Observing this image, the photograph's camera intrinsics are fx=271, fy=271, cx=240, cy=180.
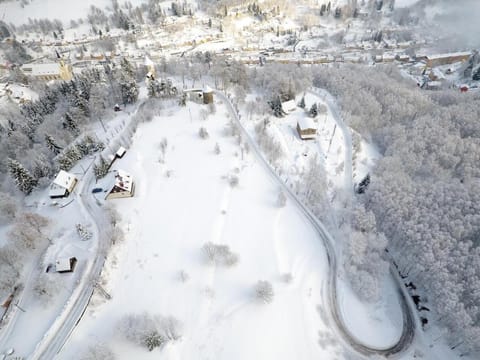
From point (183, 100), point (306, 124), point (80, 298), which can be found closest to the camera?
point (80, 298)

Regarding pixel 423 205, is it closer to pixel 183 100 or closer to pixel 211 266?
pixel 211 266

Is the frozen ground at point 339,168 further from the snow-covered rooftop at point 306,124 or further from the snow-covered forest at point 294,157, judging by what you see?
the snow-covered rooftop at point 306,124

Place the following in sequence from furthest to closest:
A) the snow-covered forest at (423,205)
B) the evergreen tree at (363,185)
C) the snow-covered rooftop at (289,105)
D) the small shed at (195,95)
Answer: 1. the small shed at (195,95)
2. the snow-covered rooftop at (289,105)
3. the evergreen tree at (363,185)
4. the snow-covered forest at (423,205)

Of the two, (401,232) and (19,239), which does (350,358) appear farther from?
(19,239)

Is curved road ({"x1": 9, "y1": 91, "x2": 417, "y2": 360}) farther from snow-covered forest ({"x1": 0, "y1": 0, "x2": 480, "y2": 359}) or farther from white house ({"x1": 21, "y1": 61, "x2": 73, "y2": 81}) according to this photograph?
white house ({"x1": 21, "y1": 61, "x2": 73, "y2": 81})

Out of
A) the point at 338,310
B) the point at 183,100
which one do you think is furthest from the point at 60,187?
the point at 338,310

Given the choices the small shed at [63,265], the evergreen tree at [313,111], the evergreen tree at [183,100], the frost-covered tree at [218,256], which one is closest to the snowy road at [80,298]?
the small shed at [63,265]
